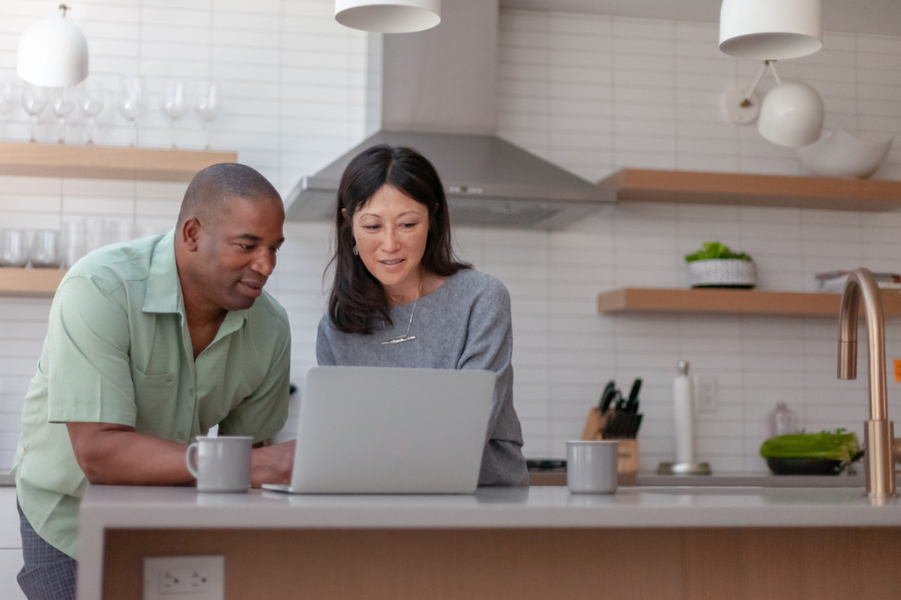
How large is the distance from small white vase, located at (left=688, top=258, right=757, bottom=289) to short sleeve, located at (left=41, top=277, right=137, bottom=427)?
2556mm

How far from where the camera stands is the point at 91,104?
330 cm

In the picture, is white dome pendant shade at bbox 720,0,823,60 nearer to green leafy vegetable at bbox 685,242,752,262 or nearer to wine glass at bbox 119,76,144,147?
green leafy vegetable at bbox 685,242,752,262

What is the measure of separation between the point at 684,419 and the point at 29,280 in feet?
7.89

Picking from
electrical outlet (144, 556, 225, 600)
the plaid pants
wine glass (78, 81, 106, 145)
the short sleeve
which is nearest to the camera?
electrical outlet (144, 556, 225, 600)

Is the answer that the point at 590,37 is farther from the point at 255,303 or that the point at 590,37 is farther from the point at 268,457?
the point at 268,457

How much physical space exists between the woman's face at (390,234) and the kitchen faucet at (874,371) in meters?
0.81

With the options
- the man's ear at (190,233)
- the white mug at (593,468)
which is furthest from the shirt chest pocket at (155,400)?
the white mug at (593,468)

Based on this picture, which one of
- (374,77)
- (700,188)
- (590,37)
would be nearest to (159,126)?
(374,77)

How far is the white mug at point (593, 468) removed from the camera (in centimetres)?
142

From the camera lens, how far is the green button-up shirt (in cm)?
161

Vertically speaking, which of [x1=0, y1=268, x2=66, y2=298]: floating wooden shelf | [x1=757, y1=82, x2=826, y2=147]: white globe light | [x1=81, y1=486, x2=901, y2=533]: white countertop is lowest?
[x1=81, y1=486, x2=901, y2=533]: white countertop

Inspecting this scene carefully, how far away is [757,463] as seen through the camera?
3881 millimetres

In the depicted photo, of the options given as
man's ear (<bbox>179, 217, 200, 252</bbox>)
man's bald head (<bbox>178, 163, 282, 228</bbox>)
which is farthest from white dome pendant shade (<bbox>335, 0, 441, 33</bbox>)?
man's ear (<bbox>179, 217, 200, 252</bbox>)

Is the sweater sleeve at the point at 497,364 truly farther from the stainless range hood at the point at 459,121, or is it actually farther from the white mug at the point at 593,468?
the stainless range hood at the point at 459,121
